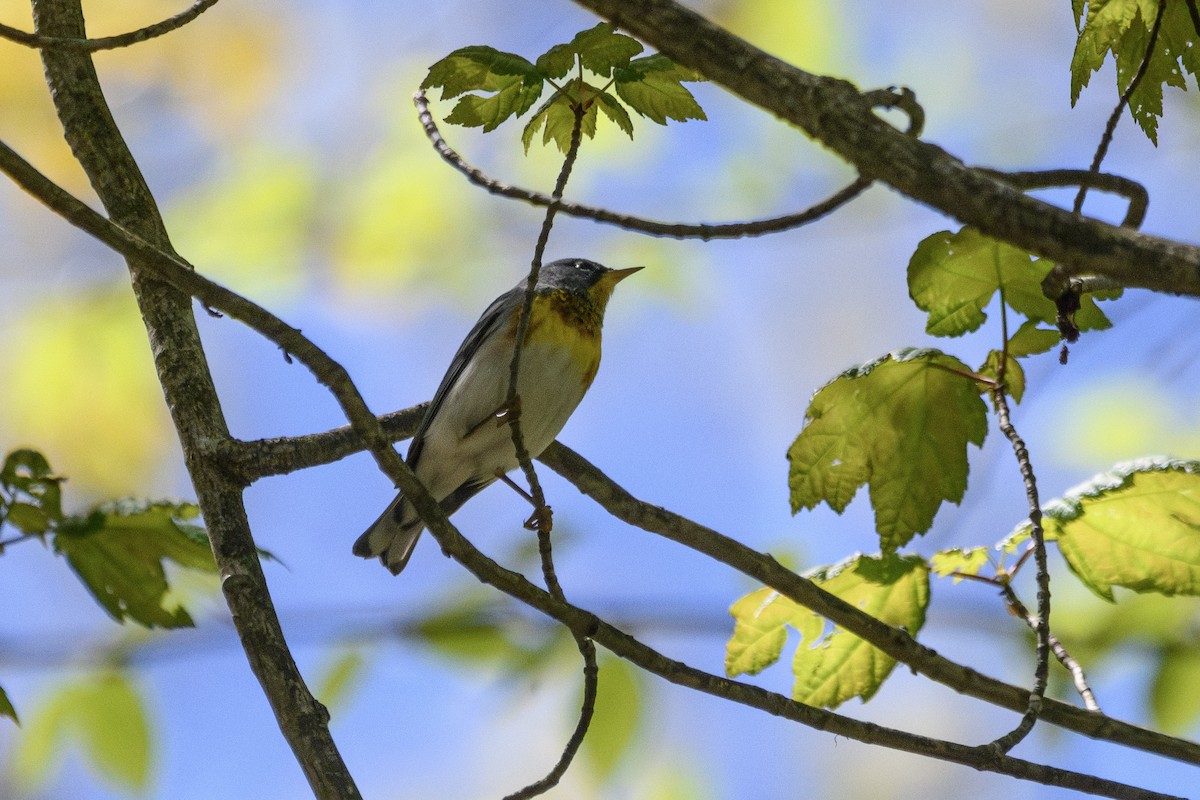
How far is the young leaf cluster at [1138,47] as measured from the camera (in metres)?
2.02

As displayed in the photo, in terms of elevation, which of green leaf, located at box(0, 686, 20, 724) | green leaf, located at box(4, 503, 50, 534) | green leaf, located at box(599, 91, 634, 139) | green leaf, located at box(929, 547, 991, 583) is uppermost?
green leaf, located at box(599, 91, 634, 139)

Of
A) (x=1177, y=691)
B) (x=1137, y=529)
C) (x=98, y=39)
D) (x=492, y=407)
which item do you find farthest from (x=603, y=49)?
(x=1177, y=691)

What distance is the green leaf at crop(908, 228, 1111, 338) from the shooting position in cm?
251

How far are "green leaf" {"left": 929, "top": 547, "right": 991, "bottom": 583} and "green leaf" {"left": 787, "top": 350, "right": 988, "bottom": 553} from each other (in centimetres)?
13

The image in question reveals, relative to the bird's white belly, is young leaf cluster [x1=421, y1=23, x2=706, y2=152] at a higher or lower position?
lower

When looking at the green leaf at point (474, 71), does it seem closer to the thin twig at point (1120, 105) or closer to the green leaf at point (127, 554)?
the thin twig at point (1120, 105)

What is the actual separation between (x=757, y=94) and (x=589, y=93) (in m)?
0.80

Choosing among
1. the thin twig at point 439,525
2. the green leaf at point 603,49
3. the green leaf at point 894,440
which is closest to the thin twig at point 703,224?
the green leaf at point 603,49

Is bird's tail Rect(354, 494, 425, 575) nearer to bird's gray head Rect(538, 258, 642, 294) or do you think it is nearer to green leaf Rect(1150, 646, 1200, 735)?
bird's gray head Rect(538, 258, 642, 294)

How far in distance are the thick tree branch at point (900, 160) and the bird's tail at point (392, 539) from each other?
9.18ft

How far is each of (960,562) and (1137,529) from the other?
39 cm

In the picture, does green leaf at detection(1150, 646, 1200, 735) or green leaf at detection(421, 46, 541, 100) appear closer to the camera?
green leaf at detection(421, 46, 541, 100)

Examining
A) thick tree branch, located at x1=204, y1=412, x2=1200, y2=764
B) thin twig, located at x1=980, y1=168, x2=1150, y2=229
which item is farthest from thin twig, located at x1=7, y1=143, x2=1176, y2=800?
thin twig, located at x1=980, y1=168, x2=1150, y2=229

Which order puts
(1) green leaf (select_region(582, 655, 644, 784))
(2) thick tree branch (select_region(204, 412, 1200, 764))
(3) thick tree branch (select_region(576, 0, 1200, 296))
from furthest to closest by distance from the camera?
(1) green leaf (select_region(582, 655, 644, 784)) → (2) thick tree branch (select_region(204, 412, 1200, 764)) → (3) thick tree branch (select_region(576, 0, 1200, 296))
